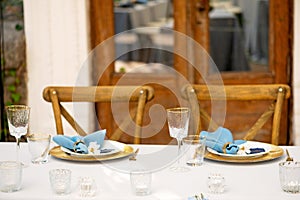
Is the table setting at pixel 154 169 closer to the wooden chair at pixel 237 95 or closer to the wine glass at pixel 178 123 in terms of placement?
the wine glass at pixel 178 123

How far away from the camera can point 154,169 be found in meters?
2.09

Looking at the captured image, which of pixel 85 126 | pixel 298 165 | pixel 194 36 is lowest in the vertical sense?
pixel 85 126

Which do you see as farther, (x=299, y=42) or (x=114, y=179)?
(x=299, y=42)

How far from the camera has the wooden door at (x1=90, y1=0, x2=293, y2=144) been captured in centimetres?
401

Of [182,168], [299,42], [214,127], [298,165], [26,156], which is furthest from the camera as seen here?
[299,42]

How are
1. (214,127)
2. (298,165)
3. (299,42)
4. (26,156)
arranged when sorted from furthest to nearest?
1. (299,42)
2. (214,127)
3. (26,156)
4. (298,165)

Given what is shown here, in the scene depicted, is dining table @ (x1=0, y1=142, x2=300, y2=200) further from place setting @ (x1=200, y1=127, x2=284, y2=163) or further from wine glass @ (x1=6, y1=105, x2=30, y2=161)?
wine glass @ (x1=6, y1=105, x2=30, y2=161)

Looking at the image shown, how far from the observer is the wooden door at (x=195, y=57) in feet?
13.1

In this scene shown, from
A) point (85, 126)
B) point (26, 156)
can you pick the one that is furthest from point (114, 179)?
point (85, 126)

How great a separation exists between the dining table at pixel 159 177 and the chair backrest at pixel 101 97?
370 mm

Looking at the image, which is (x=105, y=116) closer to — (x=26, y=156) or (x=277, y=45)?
(x=277, y=45)

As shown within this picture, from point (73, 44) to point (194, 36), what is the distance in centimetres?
74

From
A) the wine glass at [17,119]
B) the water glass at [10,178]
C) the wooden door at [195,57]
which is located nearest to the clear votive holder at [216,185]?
the water glass at [10,178]

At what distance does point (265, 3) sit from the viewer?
405 cm
